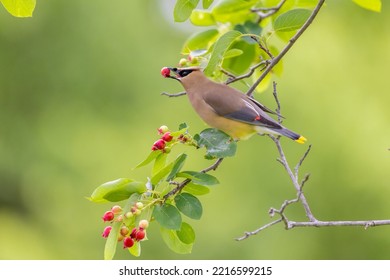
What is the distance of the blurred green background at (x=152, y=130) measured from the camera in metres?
7.96

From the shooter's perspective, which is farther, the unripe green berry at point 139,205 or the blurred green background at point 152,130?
the blurred green background at point 152,130

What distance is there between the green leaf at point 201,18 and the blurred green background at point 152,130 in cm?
453

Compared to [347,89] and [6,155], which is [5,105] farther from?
[347,89]

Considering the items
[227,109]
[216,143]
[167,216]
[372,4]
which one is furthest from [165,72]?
[372,4]

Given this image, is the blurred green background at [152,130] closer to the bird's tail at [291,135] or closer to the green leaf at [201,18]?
the green leaf at [201,18]

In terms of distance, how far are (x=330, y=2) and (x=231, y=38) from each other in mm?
6596

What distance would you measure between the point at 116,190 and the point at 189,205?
0.23 m

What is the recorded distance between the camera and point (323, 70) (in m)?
8.02

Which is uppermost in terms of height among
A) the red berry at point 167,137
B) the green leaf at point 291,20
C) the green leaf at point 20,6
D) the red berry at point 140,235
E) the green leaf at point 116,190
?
the green leaf at point 291,20

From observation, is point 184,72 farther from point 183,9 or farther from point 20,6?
point 20,6

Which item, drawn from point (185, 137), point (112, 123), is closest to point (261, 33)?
point (185, 137)

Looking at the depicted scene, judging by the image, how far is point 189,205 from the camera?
7.55 ft

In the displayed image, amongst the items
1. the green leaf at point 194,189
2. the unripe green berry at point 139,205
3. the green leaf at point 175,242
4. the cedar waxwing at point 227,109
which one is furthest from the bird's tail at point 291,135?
the unripe green berry at point 139,205

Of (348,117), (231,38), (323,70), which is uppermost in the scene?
(323,70)
